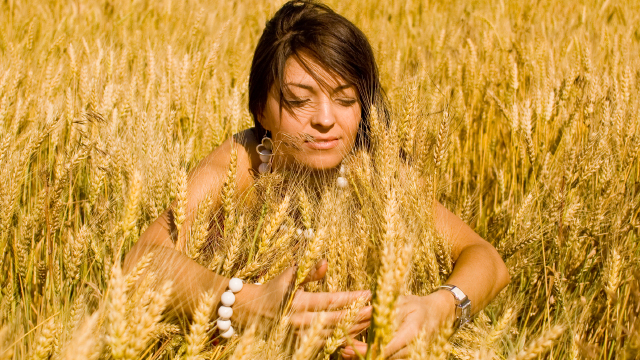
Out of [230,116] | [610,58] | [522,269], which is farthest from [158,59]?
[610,58]

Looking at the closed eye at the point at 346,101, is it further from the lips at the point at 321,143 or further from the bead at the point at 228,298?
the bead at the point at 228,298

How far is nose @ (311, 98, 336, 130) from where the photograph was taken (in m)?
1.42

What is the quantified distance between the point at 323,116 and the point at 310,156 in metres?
0.13

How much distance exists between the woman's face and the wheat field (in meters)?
0.08

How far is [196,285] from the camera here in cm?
107

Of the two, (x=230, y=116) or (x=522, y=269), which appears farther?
(x=230, y=116)

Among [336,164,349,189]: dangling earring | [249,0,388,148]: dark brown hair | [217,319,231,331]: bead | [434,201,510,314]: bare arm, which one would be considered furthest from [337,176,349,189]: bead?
[217,319,231,331]: bead

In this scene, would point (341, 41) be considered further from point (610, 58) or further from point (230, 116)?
point (610, 58)

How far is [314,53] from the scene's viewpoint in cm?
153

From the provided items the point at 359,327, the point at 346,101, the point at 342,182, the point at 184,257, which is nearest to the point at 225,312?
the point at 184,257

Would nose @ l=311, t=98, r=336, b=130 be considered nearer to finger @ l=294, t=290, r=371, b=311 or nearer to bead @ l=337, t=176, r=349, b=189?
bead @ l=337, t=176, r=349, b=189

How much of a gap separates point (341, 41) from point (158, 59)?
117cm

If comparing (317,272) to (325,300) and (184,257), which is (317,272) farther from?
(184,257)

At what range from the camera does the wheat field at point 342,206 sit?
0.92 metres
